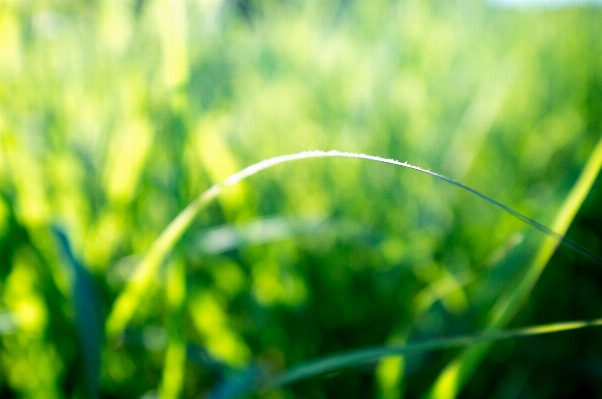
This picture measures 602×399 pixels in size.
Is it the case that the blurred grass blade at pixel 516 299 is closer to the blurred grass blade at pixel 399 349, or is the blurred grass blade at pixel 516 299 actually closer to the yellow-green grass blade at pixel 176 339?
the blurred grass blade at pixel 399 349

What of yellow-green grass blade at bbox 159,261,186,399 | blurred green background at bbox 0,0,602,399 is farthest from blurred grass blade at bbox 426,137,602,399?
yellow-green grass blade at bbox 159,261,186,399

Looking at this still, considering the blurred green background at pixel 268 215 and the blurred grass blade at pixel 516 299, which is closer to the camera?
the blurred grass blade at pixel 516 299

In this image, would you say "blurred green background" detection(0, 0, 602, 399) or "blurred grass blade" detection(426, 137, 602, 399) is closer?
"blurred grass blade" detection(426, 137, 602, 399)

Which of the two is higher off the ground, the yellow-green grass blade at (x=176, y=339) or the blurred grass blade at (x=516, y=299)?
the blurred grass blade at (x=516, y=299)

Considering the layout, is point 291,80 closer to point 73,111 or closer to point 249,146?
point 249,146

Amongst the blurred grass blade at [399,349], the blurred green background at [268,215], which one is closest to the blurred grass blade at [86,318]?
the blurred green background at [268,215]

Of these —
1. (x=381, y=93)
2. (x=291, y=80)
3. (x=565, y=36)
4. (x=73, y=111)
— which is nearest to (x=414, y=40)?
(x=381, y=93)

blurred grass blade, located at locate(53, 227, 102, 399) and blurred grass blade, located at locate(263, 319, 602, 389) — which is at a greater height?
blurred grass blade, located at locate(263, 319, 602, 389)

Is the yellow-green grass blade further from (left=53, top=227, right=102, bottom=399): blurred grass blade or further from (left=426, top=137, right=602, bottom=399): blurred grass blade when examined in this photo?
(left=426, top=137, right=602, bottom=399): blurred grass blade
